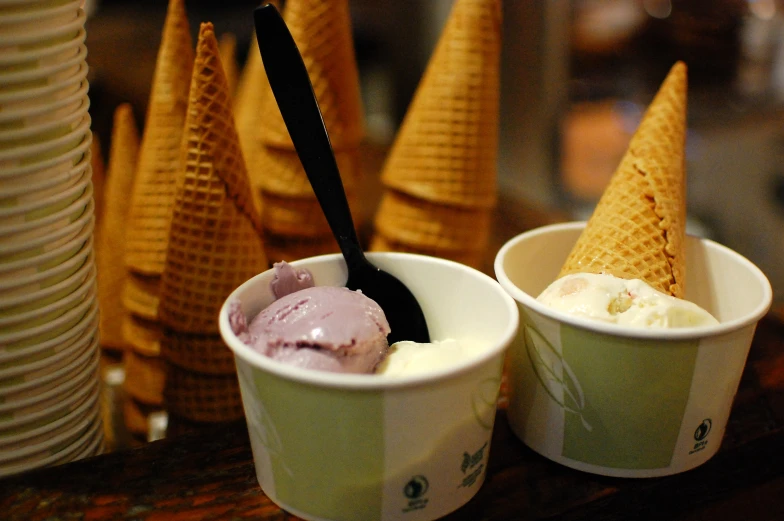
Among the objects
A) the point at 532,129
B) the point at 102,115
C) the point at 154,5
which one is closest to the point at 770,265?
the point at 532,129

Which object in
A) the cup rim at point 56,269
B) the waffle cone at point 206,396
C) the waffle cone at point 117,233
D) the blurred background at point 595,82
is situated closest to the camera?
the cup rim at point 56,269

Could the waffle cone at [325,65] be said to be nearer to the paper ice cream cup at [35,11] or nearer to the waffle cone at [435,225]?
the waffle cone at [435,225]

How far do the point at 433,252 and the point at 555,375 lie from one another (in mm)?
384

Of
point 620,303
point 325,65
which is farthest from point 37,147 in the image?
point 620,303

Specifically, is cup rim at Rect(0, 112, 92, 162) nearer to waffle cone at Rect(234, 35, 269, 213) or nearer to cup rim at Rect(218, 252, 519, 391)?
cup rim at Rect(218, 252, 519, 391)

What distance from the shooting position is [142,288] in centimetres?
93

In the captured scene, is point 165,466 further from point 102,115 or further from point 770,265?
point 770,265

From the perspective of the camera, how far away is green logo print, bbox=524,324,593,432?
25.4 inches

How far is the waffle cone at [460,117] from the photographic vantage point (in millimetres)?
945

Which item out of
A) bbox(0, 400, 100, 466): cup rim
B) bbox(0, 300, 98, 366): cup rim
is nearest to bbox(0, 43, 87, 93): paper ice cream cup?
bbox(0, 300, 98, 366): cup rim

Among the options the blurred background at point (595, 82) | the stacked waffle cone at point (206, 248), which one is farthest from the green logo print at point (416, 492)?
the blurred background at point (595, 82)

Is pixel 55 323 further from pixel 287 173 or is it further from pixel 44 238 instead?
pixel 287 173

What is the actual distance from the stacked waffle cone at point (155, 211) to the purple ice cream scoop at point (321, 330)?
307mm

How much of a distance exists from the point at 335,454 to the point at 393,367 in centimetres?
12
